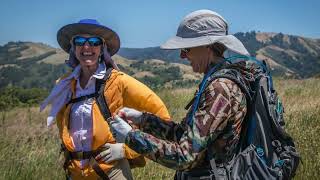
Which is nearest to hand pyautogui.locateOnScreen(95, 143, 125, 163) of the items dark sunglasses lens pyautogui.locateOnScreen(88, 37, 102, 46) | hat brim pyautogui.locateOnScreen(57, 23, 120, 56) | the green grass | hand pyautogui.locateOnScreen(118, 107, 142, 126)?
hand pyautogui.locateOnScreen(118, 107, 142, 126)

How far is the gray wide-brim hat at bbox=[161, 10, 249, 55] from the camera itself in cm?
253

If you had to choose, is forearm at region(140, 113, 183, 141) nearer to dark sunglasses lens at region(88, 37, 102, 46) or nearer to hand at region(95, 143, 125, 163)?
hand at region(95, 143, 125, 163)

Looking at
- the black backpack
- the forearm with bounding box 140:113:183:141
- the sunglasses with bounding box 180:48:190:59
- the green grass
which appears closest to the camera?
the black backpack

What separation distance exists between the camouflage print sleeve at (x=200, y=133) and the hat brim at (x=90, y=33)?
168cm

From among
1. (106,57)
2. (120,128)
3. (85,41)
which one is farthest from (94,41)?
(120,128)

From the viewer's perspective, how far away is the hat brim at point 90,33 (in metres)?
3.82

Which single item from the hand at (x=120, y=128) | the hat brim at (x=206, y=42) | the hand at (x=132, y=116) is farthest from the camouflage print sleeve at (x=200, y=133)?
the hand at (x=132, y=116)

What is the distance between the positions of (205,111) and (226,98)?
121mm

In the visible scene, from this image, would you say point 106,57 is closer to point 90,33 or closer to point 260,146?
point 90,33

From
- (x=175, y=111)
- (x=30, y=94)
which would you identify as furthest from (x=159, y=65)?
(x=175, y=111)

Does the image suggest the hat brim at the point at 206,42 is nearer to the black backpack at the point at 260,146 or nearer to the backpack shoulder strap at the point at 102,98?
the black backpack at the point at 260,146

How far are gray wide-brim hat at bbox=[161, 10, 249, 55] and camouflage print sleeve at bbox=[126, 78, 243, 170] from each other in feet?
0.92

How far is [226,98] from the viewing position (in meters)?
2.29

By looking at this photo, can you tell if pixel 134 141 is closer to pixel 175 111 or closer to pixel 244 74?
pixel 244 74
